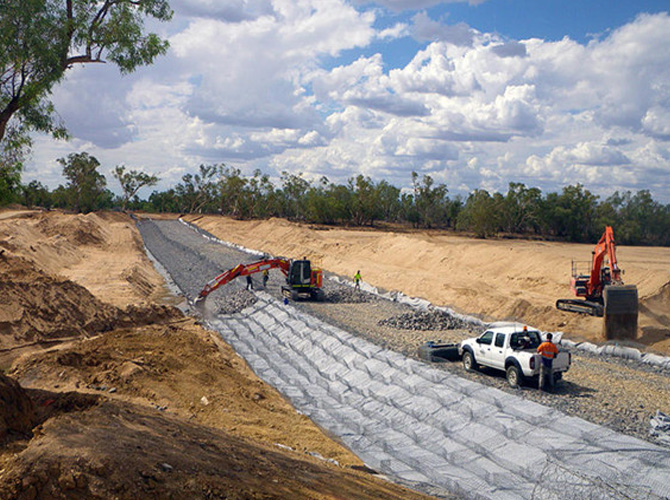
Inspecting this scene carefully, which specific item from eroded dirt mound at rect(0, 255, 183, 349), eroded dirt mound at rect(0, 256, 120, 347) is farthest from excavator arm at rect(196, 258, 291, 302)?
eroded dirt mound at rect(0, 256, 120, 347)

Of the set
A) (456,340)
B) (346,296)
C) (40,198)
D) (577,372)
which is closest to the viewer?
(577,372)

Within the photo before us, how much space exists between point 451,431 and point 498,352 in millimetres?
4166

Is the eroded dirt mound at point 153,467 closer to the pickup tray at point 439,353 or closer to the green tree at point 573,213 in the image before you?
A: the pickup tray at point 439,353

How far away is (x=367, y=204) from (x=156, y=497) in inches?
3979

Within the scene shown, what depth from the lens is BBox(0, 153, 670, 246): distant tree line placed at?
9150 cm

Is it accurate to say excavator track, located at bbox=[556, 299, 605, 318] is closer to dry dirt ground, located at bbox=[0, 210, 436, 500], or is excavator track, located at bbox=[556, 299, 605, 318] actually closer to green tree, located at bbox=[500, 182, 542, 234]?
dry dirt ground, located at bbox=[0, 210, 436, 500]

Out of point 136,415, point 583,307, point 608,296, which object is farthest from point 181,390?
point 583,307

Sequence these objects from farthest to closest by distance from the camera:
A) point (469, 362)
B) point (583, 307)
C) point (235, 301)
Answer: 1. point (235, 301)
2. point (583, 307)
3. point (469, 362)

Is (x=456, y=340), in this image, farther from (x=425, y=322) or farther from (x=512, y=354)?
(x=512, y=354)

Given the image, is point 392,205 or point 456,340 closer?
point 456,340

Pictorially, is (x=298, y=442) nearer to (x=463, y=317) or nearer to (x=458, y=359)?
(x=458, y=359)

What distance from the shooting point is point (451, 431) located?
41.0 feet

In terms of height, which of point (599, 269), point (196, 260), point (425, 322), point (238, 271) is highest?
point (599, 269)

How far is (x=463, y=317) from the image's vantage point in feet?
85.4
